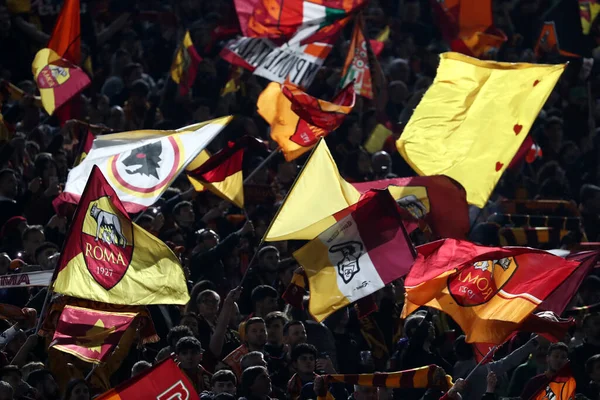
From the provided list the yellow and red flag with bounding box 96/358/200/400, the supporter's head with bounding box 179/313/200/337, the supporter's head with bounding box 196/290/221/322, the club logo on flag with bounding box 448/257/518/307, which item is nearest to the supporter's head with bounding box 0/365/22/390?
the yellow and red flag with bounding box 96/358/200/400

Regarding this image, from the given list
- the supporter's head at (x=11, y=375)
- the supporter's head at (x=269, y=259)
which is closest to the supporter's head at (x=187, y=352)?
the supporter's head at (x=11, y=375)

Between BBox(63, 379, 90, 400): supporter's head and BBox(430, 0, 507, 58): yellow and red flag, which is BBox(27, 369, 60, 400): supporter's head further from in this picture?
BBox(430, 0, 507, 58): yellow and red flag

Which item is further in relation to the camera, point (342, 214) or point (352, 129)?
point (352, 129)

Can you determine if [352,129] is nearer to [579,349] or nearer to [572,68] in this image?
[572,68]

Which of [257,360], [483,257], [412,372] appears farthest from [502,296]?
[257,360]

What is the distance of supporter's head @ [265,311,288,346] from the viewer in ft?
38.2

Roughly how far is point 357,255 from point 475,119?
3.15m

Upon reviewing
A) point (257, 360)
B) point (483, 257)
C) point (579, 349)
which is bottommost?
point (579, 349)

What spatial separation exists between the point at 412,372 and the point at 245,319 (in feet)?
8.83

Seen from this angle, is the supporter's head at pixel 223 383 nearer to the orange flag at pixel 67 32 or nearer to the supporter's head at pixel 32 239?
the supporter's head at pixel 32 239

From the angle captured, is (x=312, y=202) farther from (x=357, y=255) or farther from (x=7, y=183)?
(x=7, y=183)

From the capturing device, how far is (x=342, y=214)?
11.1 metres

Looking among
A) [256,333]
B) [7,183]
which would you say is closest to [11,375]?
[256,333]

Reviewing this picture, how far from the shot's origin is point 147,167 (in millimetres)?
12383
